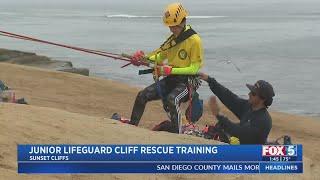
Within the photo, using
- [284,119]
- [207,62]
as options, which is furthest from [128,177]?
[207,62]

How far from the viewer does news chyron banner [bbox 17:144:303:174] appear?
5.00 meters

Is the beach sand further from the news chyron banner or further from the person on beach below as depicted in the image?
the person on beach below

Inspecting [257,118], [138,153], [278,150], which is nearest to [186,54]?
[257,118]

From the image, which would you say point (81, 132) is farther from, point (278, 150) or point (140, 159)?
point (278, 150)

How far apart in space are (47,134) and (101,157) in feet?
3.51

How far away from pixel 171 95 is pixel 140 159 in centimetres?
236

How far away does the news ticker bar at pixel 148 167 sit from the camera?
16.3 ft

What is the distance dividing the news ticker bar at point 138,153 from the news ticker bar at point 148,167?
0.13 ft

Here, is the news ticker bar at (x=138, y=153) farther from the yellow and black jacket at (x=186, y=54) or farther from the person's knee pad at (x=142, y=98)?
the person's knee pad at (x=142, y=98)

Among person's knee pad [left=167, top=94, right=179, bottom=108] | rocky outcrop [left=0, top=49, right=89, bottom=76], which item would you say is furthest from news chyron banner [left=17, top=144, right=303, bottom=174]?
rocky outcrop [left=0, top=49, right=89, bottom=76]

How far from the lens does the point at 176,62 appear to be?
7504mm

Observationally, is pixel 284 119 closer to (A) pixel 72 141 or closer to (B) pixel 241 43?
(A) pixel 72 141

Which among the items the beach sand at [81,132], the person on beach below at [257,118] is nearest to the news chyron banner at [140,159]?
the beach sand at [81,132]

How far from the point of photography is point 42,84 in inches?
636
